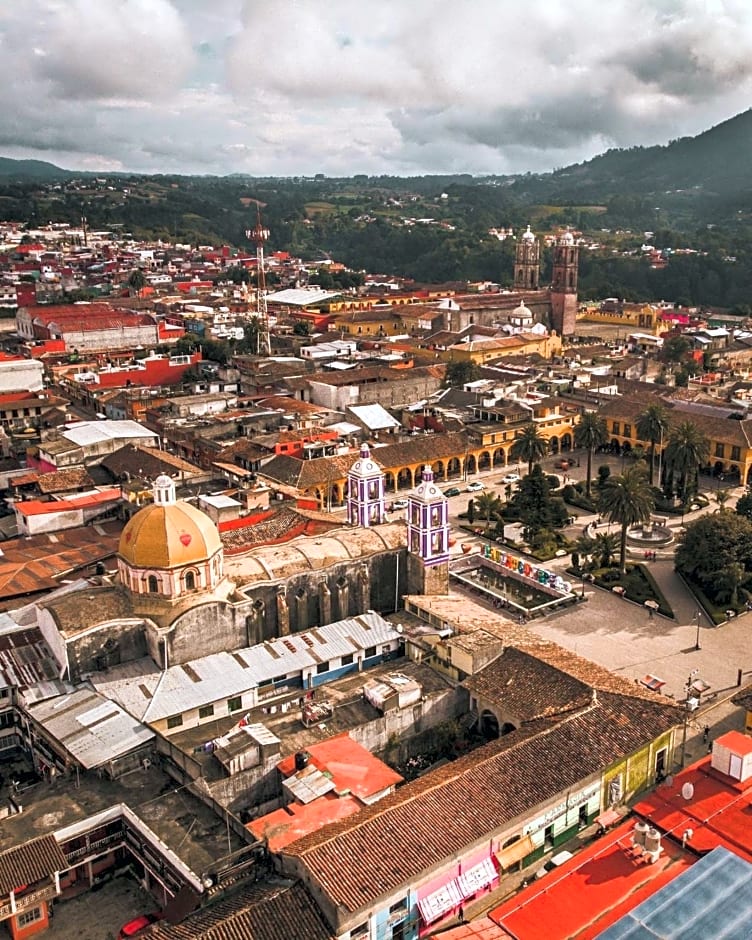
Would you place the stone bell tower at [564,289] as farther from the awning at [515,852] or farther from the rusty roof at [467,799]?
the awning at [515,852]


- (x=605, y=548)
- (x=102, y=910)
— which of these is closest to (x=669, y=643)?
(x=605, y=548)

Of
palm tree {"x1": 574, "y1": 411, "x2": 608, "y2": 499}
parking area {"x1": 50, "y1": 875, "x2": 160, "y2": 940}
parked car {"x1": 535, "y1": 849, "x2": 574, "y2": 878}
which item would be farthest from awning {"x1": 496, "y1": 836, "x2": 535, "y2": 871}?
palm tree {"x1": 574, "y1": 411, "x2": 608, "y2": 499}

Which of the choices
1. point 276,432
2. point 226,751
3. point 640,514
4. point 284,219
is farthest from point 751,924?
point 284,219

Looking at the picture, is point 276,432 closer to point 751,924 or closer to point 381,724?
point 381,724

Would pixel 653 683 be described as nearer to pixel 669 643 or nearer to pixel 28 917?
pixel 669 643

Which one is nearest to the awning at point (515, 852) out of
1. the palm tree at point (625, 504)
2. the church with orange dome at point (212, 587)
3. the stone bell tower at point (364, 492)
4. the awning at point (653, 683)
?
the awning at point (653, 683)

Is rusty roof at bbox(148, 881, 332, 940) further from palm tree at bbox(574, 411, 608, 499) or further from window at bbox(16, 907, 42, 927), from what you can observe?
palm tree at bbox(574, 411, 608, 499)
